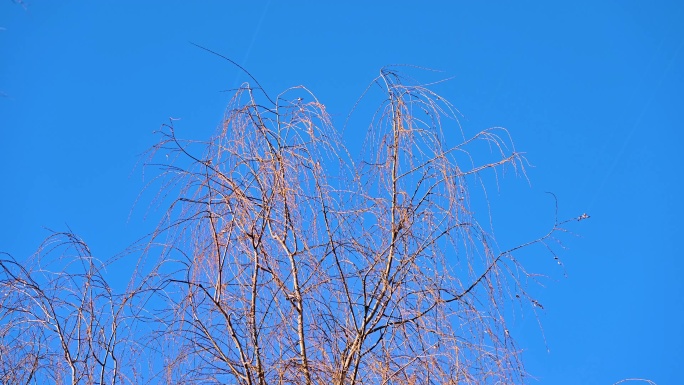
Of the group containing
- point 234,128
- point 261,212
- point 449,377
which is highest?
point 234,128

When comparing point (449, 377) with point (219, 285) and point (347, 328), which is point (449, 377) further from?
point (219, 285)

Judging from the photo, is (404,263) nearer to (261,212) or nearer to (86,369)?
(261,212)

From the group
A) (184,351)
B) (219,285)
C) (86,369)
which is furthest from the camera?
(86,369)

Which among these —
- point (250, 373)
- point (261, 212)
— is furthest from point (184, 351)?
point (261, 212)

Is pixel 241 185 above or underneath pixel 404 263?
above

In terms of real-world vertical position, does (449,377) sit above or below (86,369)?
below

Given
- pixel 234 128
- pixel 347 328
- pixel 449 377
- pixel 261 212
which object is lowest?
pixel 449 377

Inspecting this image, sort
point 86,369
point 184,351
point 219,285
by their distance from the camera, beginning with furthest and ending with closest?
1. point 86,369
2. point 184,351
3. point 219,285

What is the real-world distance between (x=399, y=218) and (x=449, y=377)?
→ 455mm

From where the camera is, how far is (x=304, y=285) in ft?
7.86

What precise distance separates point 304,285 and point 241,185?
325mm

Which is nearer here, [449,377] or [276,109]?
[449,377]

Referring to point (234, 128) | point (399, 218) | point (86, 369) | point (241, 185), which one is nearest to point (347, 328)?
point (399, 218)

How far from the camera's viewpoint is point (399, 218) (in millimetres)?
2441
